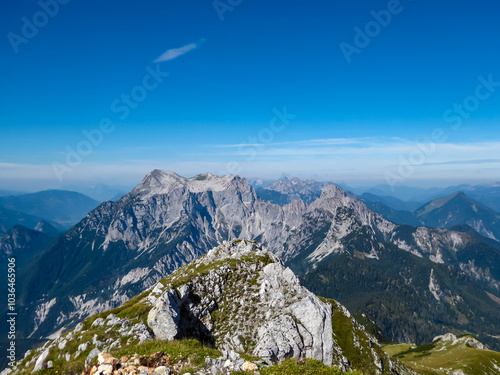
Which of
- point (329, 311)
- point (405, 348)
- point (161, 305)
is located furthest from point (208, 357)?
point (405, 348)

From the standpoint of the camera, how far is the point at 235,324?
59.7 metres

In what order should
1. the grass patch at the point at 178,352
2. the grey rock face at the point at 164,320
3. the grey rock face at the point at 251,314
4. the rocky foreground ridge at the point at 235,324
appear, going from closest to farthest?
the grass patch at the point at 178,352, the rocky foreground ridge at the point at 235,324, the grey rock face at the point at 164,320, the grey rock face at the point at 251,314

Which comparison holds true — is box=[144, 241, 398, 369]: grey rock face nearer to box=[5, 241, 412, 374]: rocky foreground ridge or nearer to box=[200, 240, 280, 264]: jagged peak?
box=[5, 241, 412, 374]: rocky foreground ridge

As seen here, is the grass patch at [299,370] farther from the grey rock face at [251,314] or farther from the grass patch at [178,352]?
the grey rock face at [251,314]

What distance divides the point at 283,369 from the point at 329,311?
1719 inches

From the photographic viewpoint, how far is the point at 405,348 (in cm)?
19700

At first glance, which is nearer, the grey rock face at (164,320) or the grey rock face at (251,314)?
the grey rock face at (164,320)

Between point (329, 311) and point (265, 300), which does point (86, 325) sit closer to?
point (265, 300)

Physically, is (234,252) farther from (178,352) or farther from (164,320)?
(178,352)

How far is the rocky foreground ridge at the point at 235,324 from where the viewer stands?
4234cm

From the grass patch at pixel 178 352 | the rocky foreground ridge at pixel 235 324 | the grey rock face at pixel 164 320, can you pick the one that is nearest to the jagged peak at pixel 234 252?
the rocky foreground ridge at pixel 235 324

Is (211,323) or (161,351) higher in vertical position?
(161,351)

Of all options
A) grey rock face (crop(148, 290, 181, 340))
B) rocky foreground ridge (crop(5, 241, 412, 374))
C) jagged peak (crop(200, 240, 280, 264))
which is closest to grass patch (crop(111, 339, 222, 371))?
rocky foreground ridge (crop(5, 241, 412, 374))

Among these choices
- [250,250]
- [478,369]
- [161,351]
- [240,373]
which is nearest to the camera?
[240,373]
